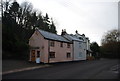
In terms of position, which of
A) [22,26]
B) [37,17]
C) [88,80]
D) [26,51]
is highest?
[37,17]

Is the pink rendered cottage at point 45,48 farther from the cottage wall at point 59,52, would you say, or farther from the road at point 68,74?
the road at point 68,74

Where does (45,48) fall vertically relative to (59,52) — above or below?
above

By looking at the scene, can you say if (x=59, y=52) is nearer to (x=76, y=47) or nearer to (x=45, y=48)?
(x=45, y=48)

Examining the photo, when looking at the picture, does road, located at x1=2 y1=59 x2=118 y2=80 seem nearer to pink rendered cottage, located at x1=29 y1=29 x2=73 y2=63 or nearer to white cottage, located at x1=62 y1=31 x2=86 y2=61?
pink rendered cottage, located at x1=29 y1=29 x2=73 y2=63

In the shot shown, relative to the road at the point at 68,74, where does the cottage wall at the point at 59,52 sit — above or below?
above

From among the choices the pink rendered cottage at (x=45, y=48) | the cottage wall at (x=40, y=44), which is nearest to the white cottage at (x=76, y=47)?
the pink rendered cottage at (x=45, y=48)

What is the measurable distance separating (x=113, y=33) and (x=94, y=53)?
36.9ft

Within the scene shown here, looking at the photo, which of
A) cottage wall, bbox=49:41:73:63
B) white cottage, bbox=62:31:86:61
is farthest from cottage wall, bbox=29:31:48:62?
white cottage, bbox=62:31:86:61

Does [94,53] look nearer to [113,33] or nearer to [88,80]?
[113,33]

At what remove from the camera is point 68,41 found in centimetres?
4625

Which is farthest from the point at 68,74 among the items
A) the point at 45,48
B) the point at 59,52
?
the point at 59,52

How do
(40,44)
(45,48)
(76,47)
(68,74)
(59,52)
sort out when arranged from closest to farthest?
1. (68,74)
2. (45,48)
3. (40,44)
4. (59,52)
5. (76,47)

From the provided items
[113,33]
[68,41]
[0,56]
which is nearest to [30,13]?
[68,41]

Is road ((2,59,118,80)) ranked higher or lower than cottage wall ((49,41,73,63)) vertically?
lower
